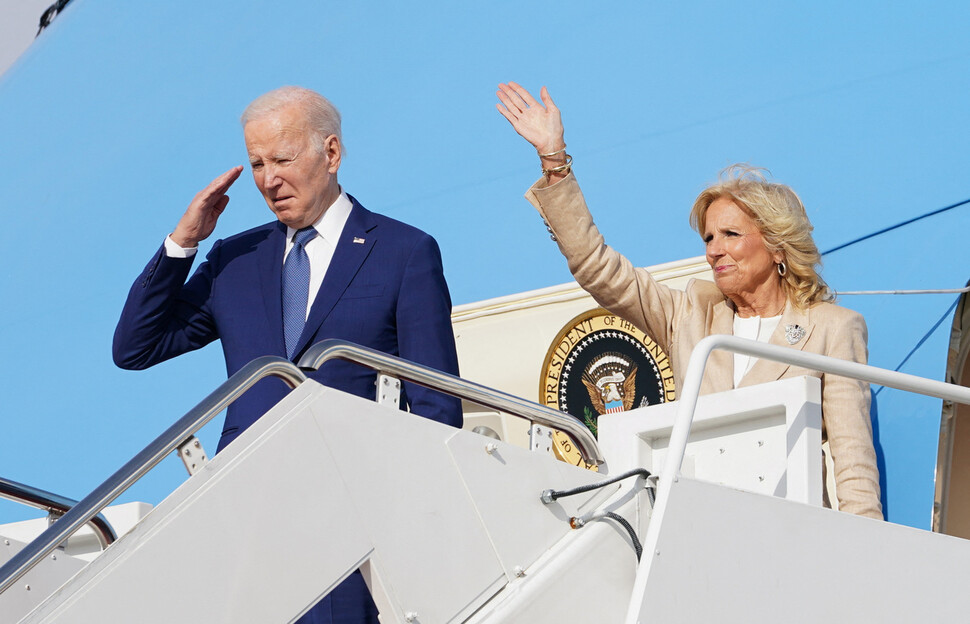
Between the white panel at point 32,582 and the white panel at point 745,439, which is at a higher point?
the white panel at point 745,439

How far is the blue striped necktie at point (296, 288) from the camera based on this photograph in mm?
3379

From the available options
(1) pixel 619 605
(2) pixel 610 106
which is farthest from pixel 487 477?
(2) pixel 610 106

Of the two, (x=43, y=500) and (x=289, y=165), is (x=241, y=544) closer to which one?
(x=289, y=165)

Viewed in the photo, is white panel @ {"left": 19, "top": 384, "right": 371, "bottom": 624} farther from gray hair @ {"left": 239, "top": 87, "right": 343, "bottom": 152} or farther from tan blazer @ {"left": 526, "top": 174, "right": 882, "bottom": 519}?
tan blazer @ {"left": 526, "top": 174, "right": 882, "bottom": 519}

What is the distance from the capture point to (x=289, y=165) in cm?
345

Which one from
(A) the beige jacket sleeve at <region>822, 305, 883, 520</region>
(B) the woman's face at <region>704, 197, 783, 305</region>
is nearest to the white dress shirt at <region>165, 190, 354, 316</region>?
(B) the woman's face at <region>704, 197, 783, 305</region>

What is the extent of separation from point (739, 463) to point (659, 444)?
229 millimetres

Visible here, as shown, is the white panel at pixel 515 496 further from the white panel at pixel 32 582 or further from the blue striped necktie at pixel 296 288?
the white panel at pixel 32 582

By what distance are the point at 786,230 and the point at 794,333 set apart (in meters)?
0.32

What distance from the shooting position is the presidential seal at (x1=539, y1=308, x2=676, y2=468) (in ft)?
18.7

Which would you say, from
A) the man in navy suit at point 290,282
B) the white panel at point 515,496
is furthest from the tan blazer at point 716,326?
the white panel at point 515,496

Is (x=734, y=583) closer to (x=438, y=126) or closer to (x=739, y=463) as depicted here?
(x=739, y=463)

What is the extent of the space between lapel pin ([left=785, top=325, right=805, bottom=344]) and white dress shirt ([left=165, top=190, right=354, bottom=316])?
1.31 metres

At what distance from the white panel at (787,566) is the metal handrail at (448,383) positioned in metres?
0.30
